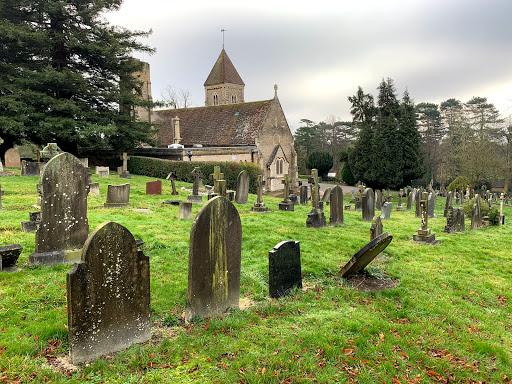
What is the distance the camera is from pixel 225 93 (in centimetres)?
4994

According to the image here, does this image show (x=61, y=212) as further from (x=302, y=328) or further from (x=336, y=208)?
(x=336, y=208)

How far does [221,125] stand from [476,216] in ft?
86.6

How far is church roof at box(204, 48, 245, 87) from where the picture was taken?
4994 cm

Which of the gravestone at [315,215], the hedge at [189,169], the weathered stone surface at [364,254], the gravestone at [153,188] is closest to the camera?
the weathered stone surface at [364,254]

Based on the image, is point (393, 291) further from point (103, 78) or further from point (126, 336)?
point (103, 78)

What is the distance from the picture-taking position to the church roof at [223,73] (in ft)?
164

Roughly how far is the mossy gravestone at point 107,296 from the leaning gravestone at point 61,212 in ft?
9.81

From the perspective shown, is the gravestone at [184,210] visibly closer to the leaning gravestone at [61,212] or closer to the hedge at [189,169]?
the leaning gravestone at [61,212]

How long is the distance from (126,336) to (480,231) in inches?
540

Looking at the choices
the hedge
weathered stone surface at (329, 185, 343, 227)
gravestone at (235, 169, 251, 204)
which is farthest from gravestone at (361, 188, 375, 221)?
the hedge

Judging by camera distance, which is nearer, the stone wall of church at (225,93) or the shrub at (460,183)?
the shrub at (460,183)

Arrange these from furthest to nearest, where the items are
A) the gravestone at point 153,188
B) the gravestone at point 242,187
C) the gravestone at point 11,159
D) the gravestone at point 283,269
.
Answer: the gravestone at point 11,159, the gravestone at point 153,188, the gravestone at point 242,187, the gravestone at point 283,269

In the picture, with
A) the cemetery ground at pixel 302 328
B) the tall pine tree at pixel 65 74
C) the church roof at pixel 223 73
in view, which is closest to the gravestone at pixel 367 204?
the cemetery ground at pixel 302 328

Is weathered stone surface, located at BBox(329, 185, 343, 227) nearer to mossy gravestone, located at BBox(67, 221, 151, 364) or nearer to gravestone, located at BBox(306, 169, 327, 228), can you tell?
gravestone, located at BBox(306, 169, 327, 228)
